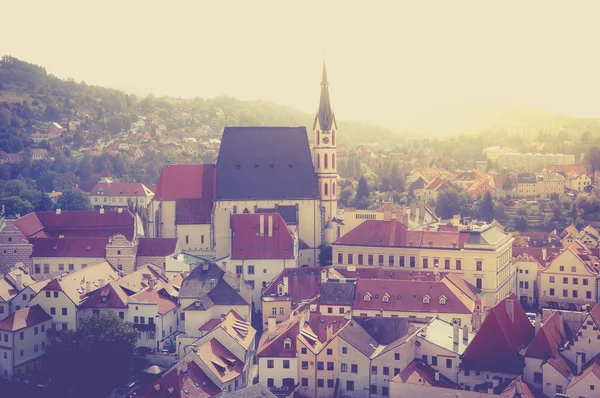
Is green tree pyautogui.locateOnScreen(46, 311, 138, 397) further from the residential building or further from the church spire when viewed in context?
the residential building

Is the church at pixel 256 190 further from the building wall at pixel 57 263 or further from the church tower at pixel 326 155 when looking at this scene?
the building wall at pixel 57 263

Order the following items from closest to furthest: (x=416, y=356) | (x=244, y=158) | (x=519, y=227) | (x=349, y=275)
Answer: (x=416, y=356)
(x=349, y=275)
(x=244, y=158)
(x=519, y=227)

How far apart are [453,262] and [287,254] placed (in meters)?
13.3

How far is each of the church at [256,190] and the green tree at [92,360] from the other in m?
20.9

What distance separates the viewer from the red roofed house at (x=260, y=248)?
72625 millimetres

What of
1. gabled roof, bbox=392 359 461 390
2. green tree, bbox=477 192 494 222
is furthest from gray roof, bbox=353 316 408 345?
green tree, bbox=477 192 494 222

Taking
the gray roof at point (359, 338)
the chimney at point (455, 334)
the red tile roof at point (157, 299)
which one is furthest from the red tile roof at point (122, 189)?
the chimney at point (455, 334)

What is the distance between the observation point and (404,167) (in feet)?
529

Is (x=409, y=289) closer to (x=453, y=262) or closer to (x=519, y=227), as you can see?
(x=453, y=262)

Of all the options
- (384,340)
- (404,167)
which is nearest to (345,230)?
(384,340)

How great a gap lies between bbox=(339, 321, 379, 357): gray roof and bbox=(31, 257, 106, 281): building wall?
96.5 feet

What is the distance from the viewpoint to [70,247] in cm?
7694

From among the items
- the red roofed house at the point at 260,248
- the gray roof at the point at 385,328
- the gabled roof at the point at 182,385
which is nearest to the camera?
the gabled roof at the point at 182,385

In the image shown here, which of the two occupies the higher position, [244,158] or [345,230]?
[244,158]
